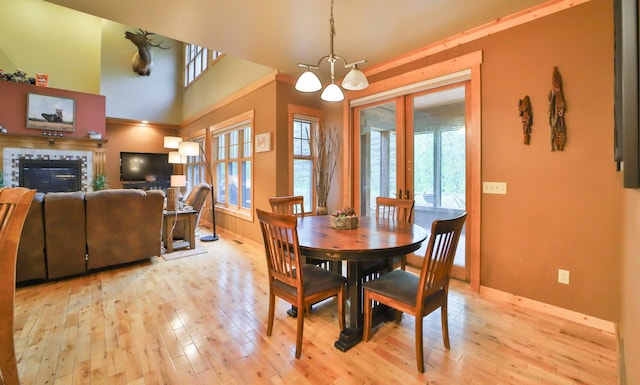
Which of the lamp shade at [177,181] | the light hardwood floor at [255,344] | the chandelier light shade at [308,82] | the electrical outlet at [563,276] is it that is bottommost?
the light hardwood floor at [255,344]

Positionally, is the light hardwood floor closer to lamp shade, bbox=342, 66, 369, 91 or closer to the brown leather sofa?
the brown leather sofa

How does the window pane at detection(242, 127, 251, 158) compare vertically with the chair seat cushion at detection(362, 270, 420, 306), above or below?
above

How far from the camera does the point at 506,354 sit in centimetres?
184

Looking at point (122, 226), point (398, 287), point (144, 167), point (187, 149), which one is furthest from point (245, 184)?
point (144, 167)

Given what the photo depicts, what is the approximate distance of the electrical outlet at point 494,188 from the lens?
104 inches

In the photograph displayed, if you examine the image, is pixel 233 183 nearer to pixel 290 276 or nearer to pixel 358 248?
pixel 290 276

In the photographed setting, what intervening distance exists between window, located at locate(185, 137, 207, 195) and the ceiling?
415cm

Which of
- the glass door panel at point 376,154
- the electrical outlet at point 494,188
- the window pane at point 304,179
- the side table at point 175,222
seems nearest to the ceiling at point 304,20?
the glass door panel at point 376,154

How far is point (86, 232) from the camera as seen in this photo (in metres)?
3.16

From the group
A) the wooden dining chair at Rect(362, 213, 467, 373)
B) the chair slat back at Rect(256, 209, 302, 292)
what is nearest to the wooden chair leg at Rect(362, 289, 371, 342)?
the wooden dining chair at Rect(362, 213, 467, 373)

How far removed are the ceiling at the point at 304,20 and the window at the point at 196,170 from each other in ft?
13.6

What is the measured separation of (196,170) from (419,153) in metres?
6.36

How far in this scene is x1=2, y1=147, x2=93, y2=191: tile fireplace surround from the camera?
5613 mm

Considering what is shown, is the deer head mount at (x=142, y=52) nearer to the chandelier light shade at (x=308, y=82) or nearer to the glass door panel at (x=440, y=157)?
the chandelier light shade at (x=308, y=82)
